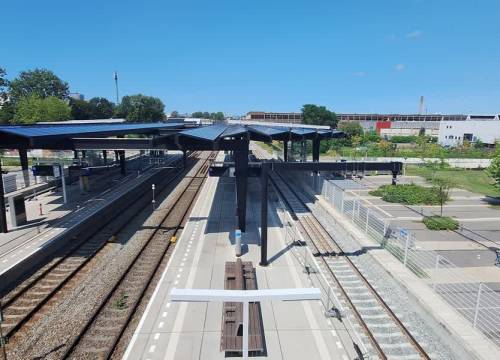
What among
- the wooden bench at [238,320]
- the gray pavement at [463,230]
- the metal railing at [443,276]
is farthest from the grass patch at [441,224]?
the wooden bench at [238,320]

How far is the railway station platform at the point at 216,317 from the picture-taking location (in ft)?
30.6

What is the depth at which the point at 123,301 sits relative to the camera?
12086 millimetres

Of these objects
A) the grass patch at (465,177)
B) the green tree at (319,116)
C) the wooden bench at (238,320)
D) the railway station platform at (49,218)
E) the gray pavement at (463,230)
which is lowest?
the grass patch at (465,177)

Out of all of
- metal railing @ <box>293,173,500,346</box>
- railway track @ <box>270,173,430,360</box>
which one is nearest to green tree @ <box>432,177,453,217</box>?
metal railing @ <box>293,173,500,346</box>

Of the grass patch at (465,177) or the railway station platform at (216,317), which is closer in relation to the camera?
the railway station platform at (216,317)

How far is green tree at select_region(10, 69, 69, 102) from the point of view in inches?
4358

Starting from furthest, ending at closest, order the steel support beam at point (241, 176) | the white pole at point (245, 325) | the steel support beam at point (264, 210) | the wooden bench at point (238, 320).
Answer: the steel support beam at point (241, 176)
the steel support beam at point (264, 210)
the wooden bench at point (238, 320)
the white pole at point (245, 325)

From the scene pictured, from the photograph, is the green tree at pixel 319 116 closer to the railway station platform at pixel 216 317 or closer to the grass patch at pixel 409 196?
the grass patch at pixel 409 196

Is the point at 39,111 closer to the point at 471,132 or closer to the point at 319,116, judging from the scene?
the point at 319,116

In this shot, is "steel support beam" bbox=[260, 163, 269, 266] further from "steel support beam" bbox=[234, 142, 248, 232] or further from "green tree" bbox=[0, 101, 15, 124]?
"green tree" bbox=[0, 101, 15, 124]

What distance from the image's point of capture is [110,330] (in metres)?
10.4

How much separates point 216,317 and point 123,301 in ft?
13.1

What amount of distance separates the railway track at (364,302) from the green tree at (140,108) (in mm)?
101191

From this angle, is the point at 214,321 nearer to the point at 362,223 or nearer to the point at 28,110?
the point at 362,223
